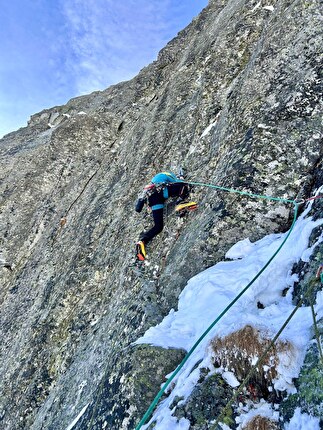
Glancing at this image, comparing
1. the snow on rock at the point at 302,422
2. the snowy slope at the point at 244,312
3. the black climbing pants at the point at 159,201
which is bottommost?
the snow on rock at the point at 302,422

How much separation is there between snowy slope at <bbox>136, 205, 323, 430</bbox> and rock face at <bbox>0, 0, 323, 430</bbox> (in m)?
0.47

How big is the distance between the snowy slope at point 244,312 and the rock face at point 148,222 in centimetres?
47

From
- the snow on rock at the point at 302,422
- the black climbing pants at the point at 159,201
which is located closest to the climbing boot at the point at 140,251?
the black climbing pants at the point at 159,201

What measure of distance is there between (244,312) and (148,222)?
23.6 feet

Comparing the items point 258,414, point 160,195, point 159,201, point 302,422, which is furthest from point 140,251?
point 302,422

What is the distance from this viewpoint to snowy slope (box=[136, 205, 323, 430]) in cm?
432

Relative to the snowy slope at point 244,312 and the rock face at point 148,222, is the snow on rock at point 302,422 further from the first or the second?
the rock face at point 148,222

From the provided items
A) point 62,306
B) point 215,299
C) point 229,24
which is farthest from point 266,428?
point 229,24

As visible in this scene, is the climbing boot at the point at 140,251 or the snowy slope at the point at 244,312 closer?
the snowy slope at the point at 244,312

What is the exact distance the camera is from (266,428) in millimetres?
3961

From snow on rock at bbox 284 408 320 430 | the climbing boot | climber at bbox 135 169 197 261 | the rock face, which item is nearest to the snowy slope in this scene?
snow on rock at bbox 284 408 320 430

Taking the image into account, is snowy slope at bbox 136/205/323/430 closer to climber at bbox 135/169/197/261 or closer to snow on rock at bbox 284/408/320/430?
snow on rock at bbox 284/408/320/430

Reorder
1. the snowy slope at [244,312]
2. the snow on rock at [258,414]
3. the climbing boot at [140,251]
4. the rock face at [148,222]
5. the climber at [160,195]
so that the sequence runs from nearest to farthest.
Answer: the snow on rock at [258,414] → the snowy slope at [244,312] → the rock face at [148,222] → the climbing boot at [140,251] → the climber at [160,195]

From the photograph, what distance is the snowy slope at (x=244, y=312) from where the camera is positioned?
14.2ft
